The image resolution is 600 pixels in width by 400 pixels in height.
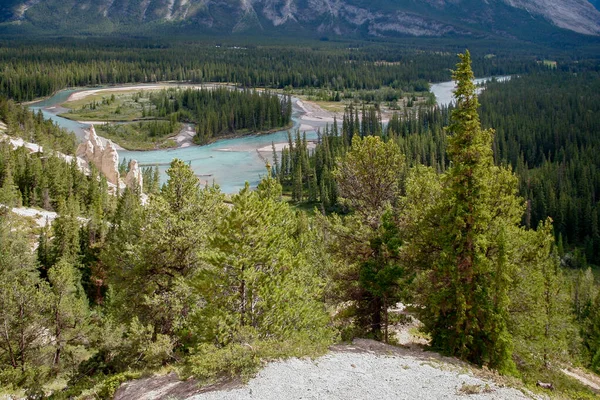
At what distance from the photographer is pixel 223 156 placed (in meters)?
159

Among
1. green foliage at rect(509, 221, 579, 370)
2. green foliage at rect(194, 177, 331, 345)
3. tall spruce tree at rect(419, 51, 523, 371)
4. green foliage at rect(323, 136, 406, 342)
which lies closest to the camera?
green foliage at rect(194, 177, 331, 345)

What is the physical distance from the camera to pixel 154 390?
2400 centimetres

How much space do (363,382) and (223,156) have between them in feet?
465

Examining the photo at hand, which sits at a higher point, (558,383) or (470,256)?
(470,256)

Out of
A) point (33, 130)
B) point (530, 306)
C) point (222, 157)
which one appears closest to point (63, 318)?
point (530, 306)

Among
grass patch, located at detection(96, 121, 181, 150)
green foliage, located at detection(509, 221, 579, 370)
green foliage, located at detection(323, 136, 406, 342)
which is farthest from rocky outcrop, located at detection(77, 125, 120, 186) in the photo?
green foliage, located at detection(509, 221, 579, 370)

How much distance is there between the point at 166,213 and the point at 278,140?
499ft

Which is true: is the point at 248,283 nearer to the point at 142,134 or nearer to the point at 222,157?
the point at 222,157

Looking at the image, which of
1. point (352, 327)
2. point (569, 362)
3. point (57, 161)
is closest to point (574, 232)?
point (569, 362)

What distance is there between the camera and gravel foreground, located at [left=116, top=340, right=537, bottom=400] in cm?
2023

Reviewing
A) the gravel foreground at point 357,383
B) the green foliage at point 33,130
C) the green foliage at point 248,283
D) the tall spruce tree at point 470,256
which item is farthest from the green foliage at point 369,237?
the green foliage at point 33,130

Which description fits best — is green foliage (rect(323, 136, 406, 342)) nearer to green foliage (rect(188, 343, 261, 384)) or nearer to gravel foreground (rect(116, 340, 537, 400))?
gravel foreground (rect(116, 340, 537, 400))

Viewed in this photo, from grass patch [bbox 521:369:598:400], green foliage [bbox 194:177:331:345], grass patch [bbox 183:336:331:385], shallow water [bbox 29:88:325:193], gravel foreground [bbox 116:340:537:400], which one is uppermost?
green foliage [bbox 194:177:331:345]

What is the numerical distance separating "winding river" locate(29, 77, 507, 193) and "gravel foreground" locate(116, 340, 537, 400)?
96.2 meters
